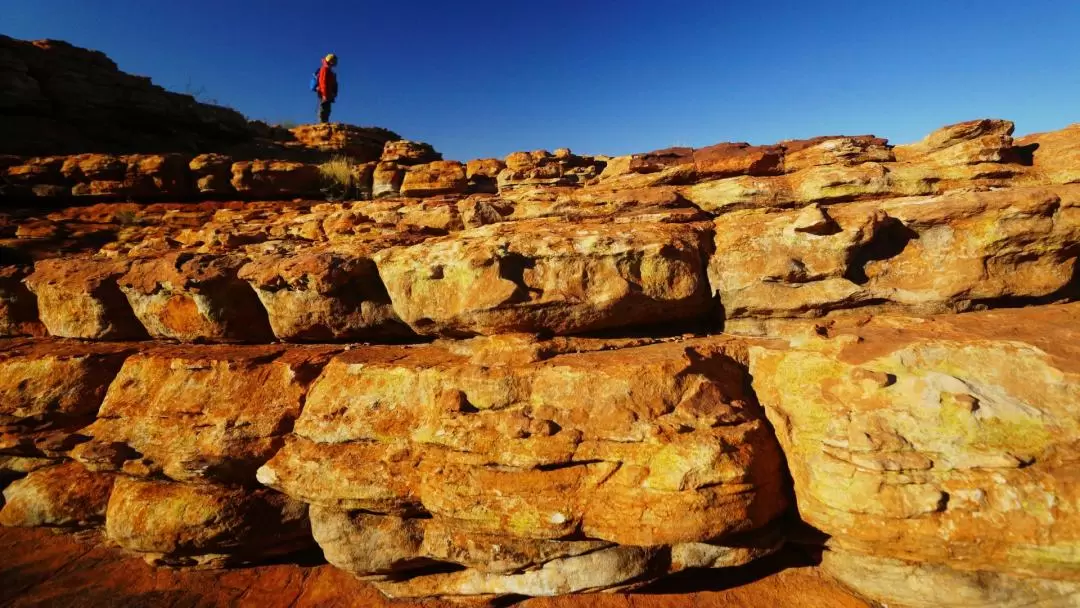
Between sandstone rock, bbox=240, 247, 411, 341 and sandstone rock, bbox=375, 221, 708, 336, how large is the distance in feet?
1.65

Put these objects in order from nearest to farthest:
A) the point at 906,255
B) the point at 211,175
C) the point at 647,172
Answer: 1. the point at 906,255
2. the point at 647,172
3. the point at 211,175

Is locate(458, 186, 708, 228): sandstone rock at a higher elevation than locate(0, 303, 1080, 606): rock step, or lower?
higher

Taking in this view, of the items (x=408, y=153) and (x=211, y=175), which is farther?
(x=408, y=153)

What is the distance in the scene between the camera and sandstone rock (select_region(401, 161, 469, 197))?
8.20 metres

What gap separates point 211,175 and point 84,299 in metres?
4.27

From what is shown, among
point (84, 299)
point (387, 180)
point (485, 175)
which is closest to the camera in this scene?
point (84, 299)

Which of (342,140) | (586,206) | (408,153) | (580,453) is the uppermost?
(342,140)

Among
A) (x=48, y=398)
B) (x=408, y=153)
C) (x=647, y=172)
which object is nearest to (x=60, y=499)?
(x=48, y=398)

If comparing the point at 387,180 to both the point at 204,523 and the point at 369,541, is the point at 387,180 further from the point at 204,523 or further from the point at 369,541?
the point at 369,541

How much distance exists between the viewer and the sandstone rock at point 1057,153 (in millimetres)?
5219

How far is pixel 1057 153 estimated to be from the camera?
5.56 metres

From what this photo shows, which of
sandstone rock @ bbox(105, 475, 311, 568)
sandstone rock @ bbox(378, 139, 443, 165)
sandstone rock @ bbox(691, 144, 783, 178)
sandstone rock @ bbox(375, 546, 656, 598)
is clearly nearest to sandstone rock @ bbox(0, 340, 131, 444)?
sandstone rock @ bbox(105, 475, 311, 568)

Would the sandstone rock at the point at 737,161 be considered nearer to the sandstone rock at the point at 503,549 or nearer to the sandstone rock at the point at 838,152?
the sandstone rock at the point at 838,152

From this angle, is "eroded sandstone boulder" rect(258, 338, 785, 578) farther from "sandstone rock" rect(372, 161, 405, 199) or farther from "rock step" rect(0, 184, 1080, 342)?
"sandstone rock" rect(372, 161, 405, 199)
